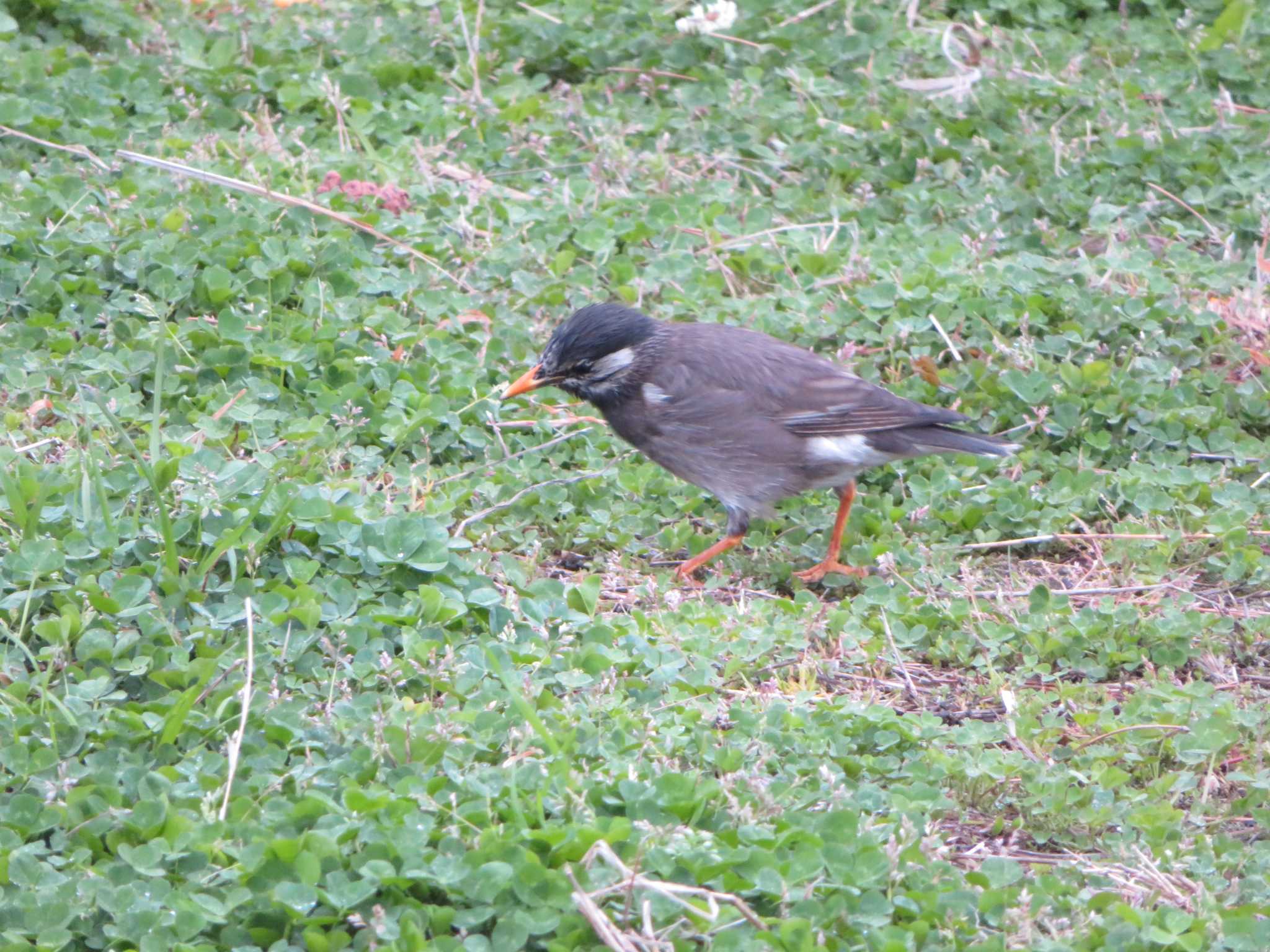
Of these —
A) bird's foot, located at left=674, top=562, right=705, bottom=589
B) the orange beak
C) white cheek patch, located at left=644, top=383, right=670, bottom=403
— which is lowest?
bird's foot, located at left=674, top=562, right=705, bottom=589

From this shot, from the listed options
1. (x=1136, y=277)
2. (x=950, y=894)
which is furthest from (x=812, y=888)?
(x=1136, y=277)

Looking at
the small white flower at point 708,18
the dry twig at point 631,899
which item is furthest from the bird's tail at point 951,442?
the small white flower at point 708,18

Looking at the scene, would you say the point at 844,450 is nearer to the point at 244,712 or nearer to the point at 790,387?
the point at 790,387

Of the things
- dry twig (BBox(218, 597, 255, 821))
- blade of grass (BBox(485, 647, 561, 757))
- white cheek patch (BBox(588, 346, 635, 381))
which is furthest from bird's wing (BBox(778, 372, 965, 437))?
dry twig (BBox(218, 597, 255, 821))

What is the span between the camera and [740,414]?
6.21m

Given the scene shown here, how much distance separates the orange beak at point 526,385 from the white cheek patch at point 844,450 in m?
1.16

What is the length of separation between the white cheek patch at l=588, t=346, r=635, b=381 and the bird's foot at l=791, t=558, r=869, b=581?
113cm

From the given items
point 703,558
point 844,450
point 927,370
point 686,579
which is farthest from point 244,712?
point 927,370

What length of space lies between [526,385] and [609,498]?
22.9 inches

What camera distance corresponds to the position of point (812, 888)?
3816mm

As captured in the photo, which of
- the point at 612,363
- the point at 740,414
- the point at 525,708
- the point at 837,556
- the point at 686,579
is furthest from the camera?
the point at 612,363

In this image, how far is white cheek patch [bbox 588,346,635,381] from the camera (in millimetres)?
6312

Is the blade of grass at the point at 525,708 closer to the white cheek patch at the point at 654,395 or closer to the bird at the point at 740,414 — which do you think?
the bird at the point at 740,414

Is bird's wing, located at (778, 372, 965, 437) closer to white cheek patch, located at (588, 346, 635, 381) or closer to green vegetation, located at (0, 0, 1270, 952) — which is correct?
green vegetation, located at (0, 0, 1270, 952)
